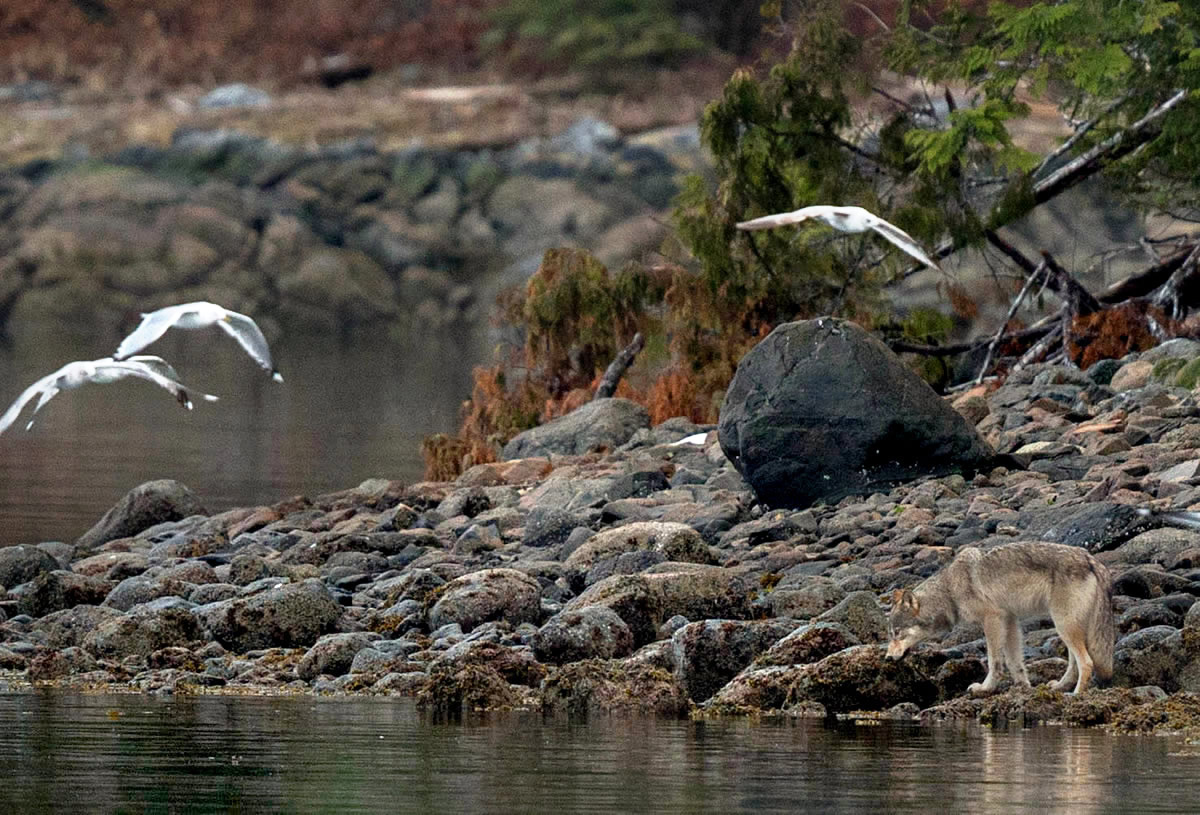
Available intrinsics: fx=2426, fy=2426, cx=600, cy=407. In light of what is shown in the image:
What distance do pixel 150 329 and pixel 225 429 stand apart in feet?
78.0

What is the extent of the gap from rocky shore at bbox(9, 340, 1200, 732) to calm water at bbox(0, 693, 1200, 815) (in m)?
0.68

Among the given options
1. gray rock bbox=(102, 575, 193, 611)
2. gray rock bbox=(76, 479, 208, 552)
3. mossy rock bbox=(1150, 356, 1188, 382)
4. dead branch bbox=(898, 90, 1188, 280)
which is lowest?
gray rock bbox=(102, 575, 193, 611)

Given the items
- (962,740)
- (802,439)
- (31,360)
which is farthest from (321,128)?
(962,740)

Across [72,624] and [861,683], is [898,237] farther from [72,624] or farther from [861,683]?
[72,624]

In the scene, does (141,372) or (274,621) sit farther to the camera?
→ (141,372)

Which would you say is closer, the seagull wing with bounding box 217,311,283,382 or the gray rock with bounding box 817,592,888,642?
the gray rock with bounding box 817,592,888,642

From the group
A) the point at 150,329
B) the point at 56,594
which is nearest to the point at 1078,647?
the point at 150,329

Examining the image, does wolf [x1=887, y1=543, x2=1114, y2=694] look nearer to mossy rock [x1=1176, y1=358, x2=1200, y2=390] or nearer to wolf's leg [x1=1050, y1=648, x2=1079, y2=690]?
wolf's leg [x1=1050, y1=648, x2=1079, y2=690]

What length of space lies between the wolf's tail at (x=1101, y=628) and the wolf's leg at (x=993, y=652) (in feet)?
1.67

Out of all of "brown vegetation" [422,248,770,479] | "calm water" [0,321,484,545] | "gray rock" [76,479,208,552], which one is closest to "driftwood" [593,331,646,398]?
"brown vegetation" [422,248,770,479]

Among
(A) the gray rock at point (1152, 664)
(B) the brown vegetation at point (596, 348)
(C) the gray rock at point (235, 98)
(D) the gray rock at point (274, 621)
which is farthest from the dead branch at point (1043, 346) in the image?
(C) the gray rock at point (235, 98)

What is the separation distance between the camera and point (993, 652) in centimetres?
1373

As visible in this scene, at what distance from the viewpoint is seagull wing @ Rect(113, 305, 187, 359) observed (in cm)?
1788

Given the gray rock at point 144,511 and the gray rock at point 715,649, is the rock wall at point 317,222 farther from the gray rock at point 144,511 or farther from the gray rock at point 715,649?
the gray rock at point 715,649
